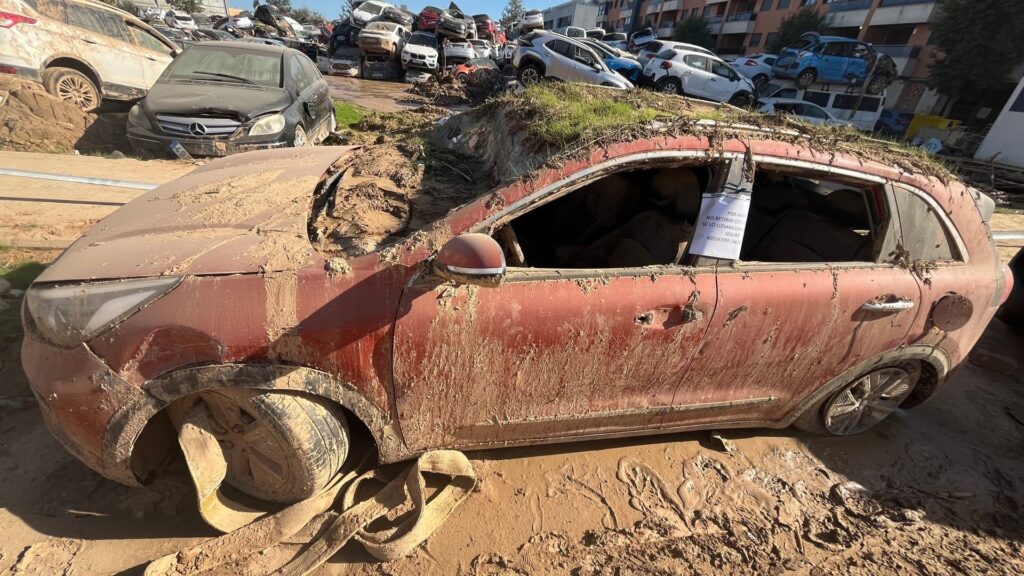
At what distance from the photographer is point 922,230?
92.0 inches

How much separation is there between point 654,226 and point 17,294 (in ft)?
13.5

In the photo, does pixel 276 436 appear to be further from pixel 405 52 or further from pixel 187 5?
pixel 187 5

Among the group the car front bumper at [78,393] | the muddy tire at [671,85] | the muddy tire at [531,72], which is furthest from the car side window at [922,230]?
the muddy tire at [671,85]

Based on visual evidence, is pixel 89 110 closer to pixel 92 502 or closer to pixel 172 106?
pixel 172 106

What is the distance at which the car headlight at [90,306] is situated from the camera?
1.65 meters

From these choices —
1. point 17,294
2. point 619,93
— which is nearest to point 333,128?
point 17,294

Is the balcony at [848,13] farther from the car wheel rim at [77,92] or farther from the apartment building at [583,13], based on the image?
the car wheel rim at [77,92]

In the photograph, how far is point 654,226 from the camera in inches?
101

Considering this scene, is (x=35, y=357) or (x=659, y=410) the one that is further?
(x=659, y=410)

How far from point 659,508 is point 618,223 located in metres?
1.55

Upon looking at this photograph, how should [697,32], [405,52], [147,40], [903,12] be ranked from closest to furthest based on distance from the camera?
1. [147,40]
2. [405,52]
3. [903,12]
4. [697,32]

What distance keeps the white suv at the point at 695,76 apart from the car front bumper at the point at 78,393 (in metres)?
17.5

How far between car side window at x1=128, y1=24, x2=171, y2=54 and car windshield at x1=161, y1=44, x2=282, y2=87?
2210 millimetres

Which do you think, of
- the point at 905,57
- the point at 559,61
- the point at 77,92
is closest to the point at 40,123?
the point at 77,92
